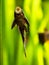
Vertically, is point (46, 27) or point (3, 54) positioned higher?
point (46, 27)

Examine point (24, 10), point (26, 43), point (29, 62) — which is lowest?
point (29, 62)

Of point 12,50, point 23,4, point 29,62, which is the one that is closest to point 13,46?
point 12,50

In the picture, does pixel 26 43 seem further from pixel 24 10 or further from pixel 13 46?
pixel 24 10

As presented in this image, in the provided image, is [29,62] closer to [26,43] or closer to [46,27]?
[26,43]

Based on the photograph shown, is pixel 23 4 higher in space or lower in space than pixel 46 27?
higher

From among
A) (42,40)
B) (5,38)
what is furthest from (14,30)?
(42,40)
